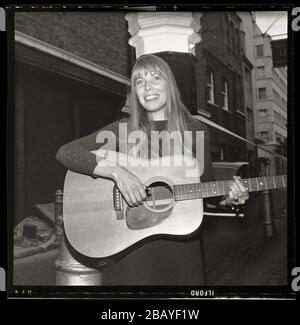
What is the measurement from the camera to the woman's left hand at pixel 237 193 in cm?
327

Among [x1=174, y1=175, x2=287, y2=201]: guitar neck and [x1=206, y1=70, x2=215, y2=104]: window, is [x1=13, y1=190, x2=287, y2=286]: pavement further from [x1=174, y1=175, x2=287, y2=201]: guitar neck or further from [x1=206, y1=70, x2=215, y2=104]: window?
[x1=206, y1=70, x2=215, y2=104]: window

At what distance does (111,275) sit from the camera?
3.31 metres

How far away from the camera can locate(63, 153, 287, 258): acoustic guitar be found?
10.5 ft

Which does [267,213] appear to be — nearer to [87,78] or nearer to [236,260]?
[236,260]

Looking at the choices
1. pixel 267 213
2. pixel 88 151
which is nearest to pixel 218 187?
pixel 267 213

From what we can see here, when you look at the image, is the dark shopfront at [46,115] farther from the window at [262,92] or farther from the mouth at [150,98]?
the window at [262,92]

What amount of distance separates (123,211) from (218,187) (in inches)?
29.1

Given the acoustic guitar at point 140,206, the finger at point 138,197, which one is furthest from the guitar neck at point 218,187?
the finger at point 138,197

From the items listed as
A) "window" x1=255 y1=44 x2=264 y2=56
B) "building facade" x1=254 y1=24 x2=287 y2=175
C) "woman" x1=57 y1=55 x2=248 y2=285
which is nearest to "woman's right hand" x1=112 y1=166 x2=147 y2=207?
"woman" x1=57 y1=55 x2=248 y2=285

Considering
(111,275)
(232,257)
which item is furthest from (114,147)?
(232,257)

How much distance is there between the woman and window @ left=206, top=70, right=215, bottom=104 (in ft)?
0.68

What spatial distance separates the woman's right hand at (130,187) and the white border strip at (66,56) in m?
0.72

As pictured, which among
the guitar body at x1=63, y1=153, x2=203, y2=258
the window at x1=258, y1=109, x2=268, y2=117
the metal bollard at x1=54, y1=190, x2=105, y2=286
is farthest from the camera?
the window at x1=258, y1=109, x2=268, y2=117
